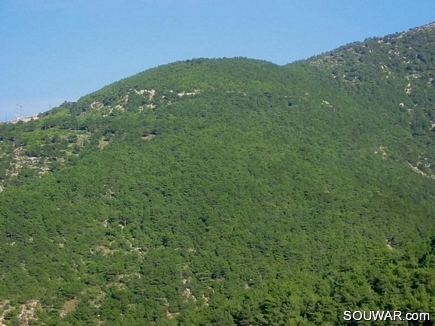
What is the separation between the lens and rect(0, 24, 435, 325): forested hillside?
2140 inches

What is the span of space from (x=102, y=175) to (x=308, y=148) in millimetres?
26328

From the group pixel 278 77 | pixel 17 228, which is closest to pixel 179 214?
pixel 17 228

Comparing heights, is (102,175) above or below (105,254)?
above

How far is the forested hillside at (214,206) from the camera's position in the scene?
5434cm

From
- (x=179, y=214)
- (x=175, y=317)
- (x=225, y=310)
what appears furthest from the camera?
(x=179, y=214)

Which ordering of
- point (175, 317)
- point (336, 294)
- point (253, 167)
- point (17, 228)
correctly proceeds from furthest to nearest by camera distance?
point (253, 167) < point (17, 228) < point (175, 317) < point (336, 294)

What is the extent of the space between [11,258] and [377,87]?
3036 inches

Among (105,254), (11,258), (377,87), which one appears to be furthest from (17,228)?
(377,87)

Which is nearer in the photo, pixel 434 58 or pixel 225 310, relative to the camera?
pixel 225 310

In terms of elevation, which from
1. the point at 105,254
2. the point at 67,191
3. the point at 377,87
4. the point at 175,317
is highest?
the point at 377,87

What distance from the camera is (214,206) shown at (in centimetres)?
7181

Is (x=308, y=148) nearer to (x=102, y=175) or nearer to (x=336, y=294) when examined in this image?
(x=102, y=175)

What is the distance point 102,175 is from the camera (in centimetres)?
7525

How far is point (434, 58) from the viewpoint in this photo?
125 metres
